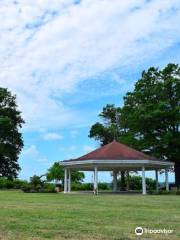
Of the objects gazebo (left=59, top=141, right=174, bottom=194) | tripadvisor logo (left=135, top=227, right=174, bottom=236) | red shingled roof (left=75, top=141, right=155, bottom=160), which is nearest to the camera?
tripadvisor logo (left=135, top=227, right=174, bottom=236)

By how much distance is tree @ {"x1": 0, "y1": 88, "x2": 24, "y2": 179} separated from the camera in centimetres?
6181

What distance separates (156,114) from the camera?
51.6 m

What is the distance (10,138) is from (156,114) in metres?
19.8

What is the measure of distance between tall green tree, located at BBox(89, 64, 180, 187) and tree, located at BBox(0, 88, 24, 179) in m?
13.9

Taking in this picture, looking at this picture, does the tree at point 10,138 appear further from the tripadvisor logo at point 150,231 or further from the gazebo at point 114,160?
the tripadvisor logo at point 150,231

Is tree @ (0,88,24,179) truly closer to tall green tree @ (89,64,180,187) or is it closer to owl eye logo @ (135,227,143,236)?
tall green tree @ (89,64,180,187)

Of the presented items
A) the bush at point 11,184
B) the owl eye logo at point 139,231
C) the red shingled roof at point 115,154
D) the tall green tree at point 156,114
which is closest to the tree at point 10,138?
A: the bush at point 11,184

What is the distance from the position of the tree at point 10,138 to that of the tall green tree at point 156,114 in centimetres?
1393

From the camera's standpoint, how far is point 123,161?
41.7 m

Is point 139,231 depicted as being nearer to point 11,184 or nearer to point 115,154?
point 115,154

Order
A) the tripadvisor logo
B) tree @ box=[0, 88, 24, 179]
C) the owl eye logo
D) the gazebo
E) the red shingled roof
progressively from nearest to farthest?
the owl eye logo < the tripadvisor logo < the gazebo < the red shingled roof < tree @ box=[0, 88, 24, 179]

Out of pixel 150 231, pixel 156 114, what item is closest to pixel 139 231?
pixel 150 231

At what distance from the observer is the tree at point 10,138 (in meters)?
61.8

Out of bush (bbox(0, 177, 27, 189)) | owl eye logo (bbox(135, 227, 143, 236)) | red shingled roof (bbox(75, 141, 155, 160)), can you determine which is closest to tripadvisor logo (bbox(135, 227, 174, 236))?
owl eye logo (bbox(135, 227, 143, 236))
